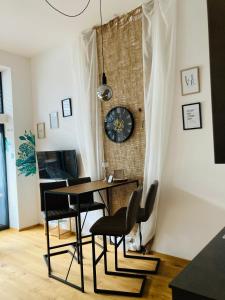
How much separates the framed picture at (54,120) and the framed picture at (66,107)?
0.21m

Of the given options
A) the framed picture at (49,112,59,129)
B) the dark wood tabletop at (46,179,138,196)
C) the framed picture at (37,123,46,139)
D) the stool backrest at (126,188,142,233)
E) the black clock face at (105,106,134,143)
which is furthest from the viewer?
the framed picture at (37,123,46,139)

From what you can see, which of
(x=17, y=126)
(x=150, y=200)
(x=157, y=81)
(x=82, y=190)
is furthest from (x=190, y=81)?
(x=17, y=126)

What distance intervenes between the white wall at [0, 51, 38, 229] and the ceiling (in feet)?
1.08

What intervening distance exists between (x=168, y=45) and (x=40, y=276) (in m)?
3.00

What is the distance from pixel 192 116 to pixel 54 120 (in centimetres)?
251

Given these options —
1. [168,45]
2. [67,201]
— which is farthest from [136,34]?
[67,201]

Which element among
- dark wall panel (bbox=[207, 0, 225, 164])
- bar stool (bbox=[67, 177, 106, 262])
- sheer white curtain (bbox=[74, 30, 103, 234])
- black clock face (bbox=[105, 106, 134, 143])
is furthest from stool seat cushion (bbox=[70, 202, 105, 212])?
dark wall panel (bbox=[207, 0, 225, 164])

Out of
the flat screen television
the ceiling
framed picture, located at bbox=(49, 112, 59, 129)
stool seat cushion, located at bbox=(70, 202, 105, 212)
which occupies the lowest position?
stool seat cushion, located at bbox=(70, 202, 105, 212)

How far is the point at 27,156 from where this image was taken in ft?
15.4

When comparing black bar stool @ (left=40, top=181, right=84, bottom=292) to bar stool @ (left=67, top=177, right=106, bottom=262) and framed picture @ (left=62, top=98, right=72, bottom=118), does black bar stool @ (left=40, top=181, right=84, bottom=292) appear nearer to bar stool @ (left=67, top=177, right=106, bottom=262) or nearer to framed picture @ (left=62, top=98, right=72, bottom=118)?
bar stool @ (left=67, top=177, right=106, bottom=262)

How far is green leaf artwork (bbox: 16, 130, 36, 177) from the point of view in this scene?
4629mm

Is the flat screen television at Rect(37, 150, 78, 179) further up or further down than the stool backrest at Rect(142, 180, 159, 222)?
further up

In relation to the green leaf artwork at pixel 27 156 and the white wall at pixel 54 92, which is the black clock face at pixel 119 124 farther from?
the green leaf artwork at pixel 27 156

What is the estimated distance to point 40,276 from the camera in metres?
2.82
